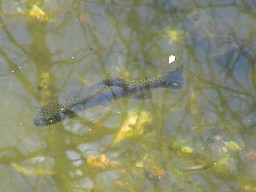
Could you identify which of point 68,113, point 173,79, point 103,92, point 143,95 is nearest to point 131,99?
point 143,95

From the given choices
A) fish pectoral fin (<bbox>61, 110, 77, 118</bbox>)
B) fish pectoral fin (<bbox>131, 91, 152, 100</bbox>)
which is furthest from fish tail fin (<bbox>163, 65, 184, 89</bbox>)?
fish pectoral fin (<bbox>61, 110, 77, 118</bbox>)

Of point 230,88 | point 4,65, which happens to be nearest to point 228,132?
point 230,88

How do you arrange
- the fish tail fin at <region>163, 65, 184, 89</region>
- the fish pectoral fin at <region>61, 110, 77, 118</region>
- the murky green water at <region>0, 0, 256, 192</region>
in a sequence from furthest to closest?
the fish tail fin at <region>163, 65, 184, 89</region> < the fish pectoral fin at <region>61, 110, 77, 118</region> < the murky green water at <region>0, 0, 256, 192</region>

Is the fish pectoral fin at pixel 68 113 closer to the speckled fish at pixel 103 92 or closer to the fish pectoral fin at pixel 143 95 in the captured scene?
the speckled fish at pixel 103 92

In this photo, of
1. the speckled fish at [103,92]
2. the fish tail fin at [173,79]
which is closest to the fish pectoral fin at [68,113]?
the speckled fish at [103,92]

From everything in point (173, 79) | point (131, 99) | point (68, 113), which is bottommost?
point (68, 113)

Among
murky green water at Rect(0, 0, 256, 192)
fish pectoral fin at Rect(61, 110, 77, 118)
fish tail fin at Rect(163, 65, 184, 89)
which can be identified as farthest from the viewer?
fish tail fin at Rect(163, 65, 184, 89)

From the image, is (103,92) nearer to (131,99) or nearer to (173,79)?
(131,99)

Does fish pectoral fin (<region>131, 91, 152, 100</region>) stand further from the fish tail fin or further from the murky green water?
the fish tail fin
